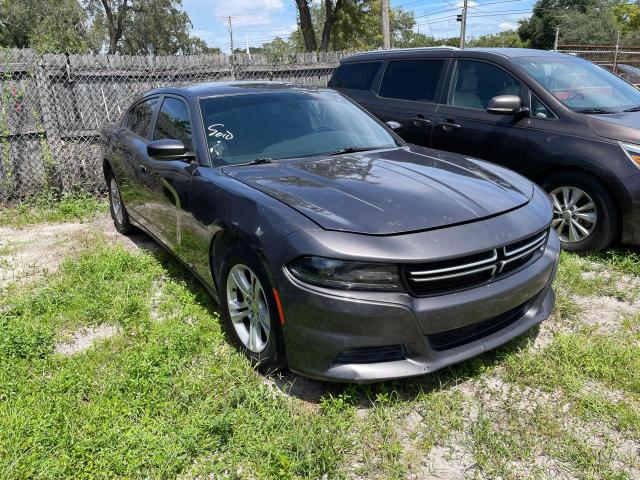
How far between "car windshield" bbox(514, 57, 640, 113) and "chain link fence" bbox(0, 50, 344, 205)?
5380mm

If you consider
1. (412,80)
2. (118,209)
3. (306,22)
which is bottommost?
(118,209)

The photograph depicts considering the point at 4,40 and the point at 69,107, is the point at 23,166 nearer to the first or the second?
the point at 69,107

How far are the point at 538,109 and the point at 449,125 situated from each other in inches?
36.5

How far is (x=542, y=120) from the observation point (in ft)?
15.4

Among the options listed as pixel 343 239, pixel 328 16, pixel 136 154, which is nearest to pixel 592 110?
pixel 343 239

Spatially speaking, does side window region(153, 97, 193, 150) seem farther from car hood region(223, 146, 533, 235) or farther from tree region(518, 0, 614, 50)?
tree region(518, 0, 614, 50)

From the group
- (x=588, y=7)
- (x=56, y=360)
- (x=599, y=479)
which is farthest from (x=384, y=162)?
(x=588, y=7)

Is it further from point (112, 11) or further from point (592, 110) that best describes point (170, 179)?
point (112, 11)

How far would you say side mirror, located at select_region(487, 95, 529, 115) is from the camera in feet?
15.5

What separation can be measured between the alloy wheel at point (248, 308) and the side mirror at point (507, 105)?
320 cm

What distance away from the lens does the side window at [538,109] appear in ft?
15.4

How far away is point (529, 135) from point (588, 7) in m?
59.1

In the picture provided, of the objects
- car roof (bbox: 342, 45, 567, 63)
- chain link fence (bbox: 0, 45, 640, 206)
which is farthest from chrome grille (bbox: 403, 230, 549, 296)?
chain link fence (bbox: 0, 45, 640, 206)

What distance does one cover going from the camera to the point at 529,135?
4730mm
